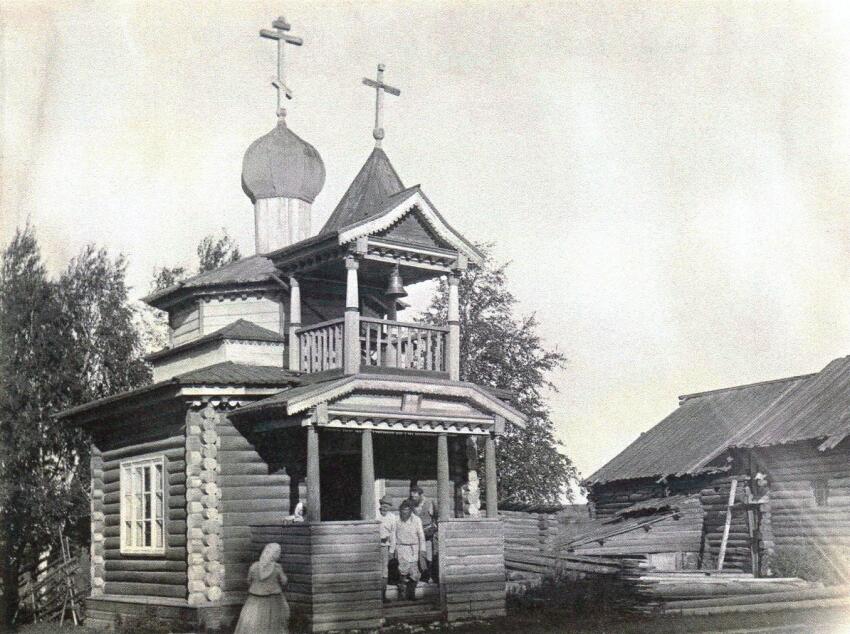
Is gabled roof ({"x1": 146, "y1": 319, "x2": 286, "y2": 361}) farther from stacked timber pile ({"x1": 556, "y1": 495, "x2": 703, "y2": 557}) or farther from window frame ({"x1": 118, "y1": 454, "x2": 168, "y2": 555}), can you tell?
stacked timber pile ({"x1": 556, "y1": 495, "x2": 703, "y2": 557})

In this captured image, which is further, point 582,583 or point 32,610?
point 32,610

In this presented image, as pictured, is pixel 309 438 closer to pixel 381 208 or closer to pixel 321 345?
pixel 321 345

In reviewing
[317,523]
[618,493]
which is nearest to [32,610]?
[317,523]

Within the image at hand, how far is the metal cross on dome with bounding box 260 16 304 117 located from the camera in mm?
24750

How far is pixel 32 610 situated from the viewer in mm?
27875

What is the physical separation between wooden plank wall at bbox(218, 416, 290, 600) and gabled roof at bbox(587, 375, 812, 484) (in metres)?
14.9

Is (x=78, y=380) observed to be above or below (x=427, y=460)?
above

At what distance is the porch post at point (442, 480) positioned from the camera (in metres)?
20.2

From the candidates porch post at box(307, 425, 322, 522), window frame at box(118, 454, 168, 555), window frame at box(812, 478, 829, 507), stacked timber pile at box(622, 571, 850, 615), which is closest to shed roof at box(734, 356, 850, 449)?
window frame at box(812, 478, 829, 507)

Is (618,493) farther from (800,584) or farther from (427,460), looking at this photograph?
(427,460)

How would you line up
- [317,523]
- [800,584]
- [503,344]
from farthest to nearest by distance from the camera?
1. [503,344]
2. [800,584]
3. [317,523]

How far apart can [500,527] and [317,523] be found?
3767mm

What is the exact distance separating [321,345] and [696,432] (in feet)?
56.1

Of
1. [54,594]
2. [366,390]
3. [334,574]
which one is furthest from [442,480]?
[54,594]
